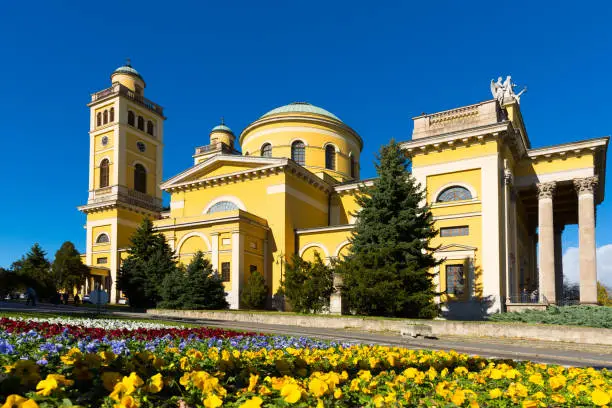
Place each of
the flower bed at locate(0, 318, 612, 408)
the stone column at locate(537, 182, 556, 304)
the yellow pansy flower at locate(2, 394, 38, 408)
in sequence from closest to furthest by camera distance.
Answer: the yellow pansy flower at locate(2, 394, 38, 408)
the flower bed at locate(0, 318, 612, 408)
the stone column at locate(537, 182, 556, 304)

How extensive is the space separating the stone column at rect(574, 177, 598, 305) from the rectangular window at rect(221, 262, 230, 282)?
22.1 metres

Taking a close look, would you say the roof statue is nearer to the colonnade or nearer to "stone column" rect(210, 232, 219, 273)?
the colonnade

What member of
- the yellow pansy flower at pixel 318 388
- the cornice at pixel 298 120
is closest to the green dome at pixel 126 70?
the cornice at pixel 298 120

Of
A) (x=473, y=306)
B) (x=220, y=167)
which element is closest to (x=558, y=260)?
(x=473, y=306)

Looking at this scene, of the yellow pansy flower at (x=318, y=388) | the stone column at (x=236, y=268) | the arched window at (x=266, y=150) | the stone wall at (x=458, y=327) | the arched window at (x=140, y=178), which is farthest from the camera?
the arched window at (x=140, y=178)

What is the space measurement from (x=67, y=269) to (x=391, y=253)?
93.3 feet

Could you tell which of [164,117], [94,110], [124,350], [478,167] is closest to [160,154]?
[164,117]

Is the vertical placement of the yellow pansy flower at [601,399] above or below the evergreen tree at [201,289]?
above

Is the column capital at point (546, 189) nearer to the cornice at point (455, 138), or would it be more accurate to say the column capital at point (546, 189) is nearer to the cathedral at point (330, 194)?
the cathedral at point (330, 194)

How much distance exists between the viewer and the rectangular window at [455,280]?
29938 millimetres

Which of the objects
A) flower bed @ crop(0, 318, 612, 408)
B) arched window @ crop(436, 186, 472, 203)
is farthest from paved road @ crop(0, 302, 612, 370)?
arched window @ crop(436, 186, 472, 203)

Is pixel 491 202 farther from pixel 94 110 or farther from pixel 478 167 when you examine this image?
pixel 94 110

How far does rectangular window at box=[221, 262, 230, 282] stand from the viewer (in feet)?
114

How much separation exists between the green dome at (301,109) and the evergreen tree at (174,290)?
20.6 m
